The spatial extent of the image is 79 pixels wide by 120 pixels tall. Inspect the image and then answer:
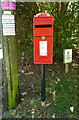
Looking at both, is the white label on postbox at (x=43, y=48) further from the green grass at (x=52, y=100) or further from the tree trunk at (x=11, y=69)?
the green grass at (x=52, y=100)

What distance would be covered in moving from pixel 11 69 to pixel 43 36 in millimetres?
793

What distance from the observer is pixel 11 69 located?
7.94 ft

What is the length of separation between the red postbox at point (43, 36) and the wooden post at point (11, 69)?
1.28 ft

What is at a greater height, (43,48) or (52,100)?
(43,48)

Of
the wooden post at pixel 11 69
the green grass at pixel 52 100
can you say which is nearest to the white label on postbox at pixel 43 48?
the wooden post at pixel 11 69

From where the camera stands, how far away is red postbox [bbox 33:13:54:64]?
225 cm

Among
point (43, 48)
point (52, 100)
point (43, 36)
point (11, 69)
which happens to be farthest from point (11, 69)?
point (52, 100)

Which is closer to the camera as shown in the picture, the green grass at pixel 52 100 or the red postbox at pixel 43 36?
the red postbox at pixel 43 36

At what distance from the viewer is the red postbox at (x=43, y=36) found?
7.38 ft

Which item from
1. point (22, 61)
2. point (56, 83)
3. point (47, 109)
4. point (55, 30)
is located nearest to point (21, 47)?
point (22, 61)

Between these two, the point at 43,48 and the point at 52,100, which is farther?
the point at 52,100

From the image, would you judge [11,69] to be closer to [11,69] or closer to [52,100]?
[11,69]

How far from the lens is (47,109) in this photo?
8.23 feet

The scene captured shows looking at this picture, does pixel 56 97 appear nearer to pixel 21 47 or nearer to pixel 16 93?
pixel 16 93
